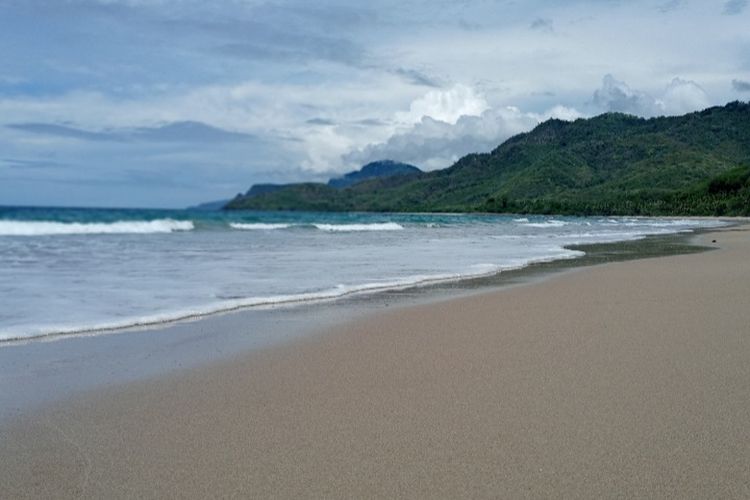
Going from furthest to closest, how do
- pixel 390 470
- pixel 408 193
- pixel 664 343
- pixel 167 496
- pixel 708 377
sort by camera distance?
pixel 408 193 < pixel 664 343 < pixel 708 377 < pixel 390 470 < pixel 167 496

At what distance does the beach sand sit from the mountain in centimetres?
8427

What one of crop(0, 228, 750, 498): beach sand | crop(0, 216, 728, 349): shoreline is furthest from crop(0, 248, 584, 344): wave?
crop(0, 228, 750, 498): beach sand

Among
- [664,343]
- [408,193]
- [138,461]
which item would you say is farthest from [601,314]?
[408,193]

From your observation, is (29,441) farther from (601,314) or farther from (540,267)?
(540,267)

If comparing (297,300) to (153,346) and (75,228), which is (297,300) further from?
(75,228)

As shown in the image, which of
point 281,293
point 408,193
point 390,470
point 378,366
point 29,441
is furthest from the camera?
point 408,193

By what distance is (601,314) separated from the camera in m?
8.06

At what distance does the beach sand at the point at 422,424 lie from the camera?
329 cm

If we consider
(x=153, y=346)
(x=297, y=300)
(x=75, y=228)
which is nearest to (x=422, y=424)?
(x=153, y=346)

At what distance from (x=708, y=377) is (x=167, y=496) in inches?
153

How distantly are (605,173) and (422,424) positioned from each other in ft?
512

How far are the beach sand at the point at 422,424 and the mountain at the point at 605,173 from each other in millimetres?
84271

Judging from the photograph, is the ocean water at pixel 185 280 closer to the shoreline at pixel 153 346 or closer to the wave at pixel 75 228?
the shoreline at pixel 153 346

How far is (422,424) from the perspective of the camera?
409cm
